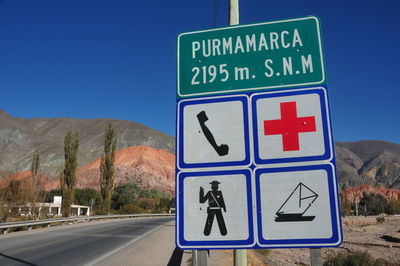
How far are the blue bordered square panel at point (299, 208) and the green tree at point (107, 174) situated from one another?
135ft

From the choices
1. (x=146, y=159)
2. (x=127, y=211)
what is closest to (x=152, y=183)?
(x=146, y=159)

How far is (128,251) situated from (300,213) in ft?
33.7

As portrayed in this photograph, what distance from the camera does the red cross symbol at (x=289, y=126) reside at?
205cm

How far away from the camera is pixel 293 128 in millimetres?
2070

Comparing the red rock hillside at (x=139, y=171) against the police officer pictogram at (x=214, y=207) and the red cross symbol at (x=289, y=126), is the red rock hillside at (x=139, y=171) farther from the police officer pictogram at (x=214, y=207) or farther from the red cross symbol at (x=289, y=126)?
the red cross symbol at (x=289, y=126)

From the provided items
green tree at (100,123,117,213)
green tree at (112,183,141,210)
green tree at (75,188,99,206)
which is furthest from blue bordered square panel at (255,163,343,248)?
green tree at (75,188,99,206)

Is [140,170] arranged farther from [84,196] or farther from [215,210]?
[215,210]

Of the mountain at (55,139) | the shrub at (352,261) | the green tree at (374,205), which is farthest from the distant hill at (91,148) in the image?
the shrub at (352,261)

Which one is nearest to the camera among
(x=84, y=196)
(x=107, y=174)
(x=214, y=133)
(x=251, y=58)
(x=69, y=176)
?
(x=214, y=133)

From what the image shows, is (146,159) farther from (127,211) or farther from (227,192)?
(227,192)

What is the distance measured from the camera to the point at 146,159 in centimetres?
10112

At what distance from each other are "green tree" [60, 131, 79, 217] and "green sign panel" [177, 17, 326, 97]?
31013 mm

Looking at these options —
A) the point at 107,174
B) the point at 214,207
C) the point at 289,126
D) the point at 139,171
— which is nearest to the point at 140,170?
the point at 139,171

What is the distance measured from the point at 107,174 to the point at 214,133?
140 feet
